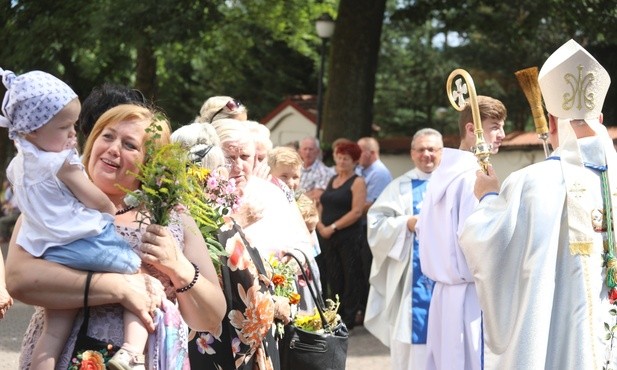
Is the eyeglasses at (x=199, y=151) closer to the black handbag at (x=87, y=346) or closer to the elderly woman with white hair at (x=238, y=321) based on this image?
the elderly woman with white hair at (x=238, y=321)

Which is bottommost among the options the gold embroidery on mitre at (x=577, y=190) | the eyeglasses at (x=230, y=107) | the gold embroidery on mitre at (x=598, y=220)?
the gold embroidery on mitre at (x=598, y=220)

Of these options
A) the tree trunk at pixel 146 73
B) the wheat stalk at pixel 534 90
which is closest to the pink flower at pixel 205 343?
the wheat stalk at pixel 534 90

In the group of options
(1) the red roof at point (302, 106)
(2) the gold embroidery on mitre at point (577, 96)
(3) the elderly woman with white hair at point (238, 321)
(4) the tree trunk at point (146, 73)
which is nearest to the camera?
(3) the elderly woman with white hair at point (238, 321)

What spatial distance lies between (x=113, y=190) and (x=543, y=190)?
79.8 inches

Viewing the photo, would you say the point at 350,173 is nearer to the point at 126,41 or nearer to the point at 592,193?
the point at 126,41

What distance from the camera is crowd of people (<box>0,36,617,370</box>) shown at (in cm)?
387

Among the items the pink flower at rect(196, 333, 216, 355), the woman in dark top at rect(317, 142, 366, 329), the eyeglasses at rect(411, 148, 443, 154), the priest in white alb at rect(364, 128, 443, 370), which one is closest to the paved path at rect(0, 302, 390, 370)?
the woman in dark top at rect(317, 142, 366, 329)

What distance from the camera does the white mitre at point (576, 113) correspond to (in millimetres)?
5277

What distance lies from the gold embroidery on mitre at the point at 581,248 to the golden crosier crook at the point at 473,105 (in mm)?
881

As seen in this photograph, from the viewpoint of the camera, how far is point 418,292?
9039 mm

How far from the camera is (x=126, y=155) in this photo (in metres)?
4.23

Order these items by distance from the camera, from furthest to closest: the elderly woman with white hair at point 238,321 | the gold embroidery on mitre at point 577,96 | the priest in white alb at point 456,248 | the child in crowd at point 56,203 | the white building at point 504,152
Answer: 1. the white building at point 504,152
2. the priest in white alb at point 456,248
3. the gold embroidery on mitre at point 577,96
4. the elderly woman with white hair at point 238,321
5. the child in crowd at point 56,203

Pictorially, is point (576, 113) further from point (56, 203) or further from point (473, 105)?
point (56, 203)

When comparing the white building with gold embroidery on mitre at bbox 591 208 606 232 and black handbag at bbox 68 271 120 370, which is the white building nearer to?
gold embroidery on mitre at bbox 591 208 606 232
